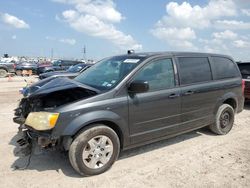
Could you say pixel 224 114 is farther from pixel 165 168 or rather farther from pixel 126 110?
pixel 126 110

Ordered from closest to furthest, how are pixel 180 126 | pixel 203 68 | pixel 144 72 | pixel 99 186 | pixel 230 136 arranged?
pixel 99 186
pixel 144 72
pixel 180 126
pixel 203 68
pixel 230 136

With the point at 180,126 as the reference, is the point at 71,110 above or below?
above

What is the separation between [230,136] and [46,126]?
4.18 metres

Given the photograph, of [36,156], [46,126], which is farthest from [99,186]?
[36,156]

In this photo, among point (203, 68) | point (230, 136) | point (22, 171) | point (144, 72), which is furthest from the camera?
point (230, 136)

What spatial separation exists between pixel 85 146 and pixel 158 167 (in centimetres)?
127

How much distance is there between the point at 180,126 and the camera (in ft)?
16.6

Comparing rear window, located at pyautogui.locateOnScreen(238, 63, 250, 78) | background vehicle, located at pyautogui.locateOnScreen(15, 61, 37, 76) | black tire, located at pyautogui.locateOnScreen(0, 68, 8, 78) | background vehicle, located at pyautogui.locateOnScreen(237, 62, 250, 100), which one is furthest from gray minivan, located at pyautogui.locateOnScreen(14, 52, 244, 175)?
background vehicle, located at pyautogui.locateOnScreen(15, 61, 37, 76)

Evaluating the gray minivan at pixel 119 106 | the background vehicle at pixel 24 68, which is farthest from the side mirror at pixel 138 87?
the background vehicle at pixel 24 68

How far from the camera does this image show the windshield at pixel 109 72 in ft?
14.5

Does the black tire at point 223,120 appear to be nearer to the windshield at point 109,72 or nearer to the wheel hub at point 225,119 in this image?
the wheel hub at point 225,119

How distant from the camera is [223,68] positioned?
238 inches

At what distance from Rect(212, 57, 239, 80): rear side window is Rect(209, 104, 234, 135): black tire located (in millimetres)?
692

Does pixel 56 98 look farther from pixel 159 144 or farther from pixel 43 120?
pixel 159 144
